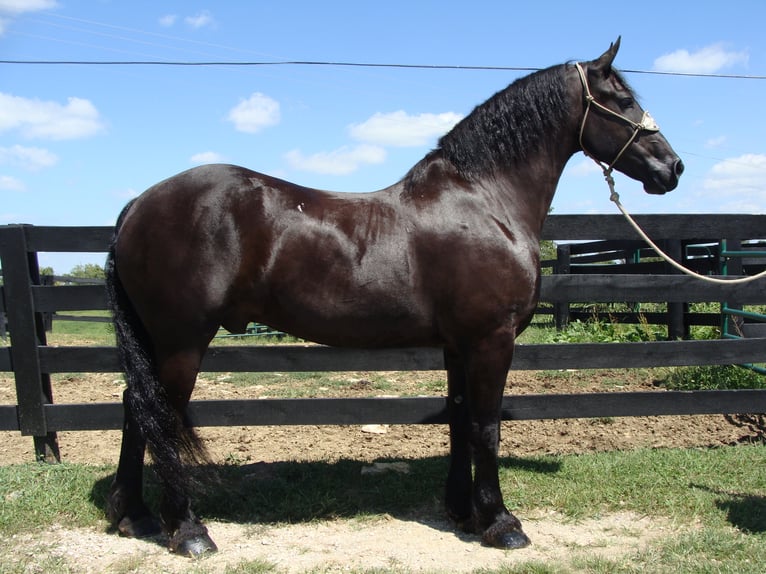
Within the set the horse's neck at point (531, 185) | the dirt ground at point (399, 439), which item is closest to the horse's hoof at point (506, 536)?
the dirt ground at point (399, 439)

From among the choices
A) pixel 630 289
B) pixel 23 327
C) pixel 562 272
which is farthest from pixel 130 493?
pixel 562 272

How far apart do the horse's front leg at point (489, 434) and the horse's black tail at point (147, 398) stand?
148cm

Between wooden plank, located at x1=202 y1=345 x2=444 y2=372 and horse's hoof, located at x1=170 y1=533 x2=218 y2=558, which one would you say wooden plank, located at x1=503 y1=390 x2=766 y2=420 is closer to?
wooden plank, located at x1=202 y1=345 x2=444 y2=372

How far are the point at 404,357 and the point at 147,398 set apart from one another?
1791 mm

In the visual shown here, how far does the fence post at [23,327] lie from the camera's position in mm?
4078

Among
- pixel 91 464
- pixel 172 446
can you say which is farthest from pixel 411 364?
pixel 91 464

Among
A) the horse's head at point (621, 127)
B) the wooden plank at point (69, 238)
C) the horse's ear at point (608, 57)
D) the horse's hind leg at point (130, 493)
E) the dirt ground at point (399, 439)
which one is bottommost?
the dirt ground at point (399, 439)

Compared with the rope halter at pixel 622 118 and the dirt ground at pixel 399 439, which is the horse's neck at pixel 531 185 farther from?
the dirt ground at pixel 399 439

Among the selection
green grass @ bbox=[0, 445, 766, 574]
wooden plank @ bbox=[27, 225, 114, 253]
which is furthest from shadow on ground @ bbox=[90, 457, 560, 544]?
wooden plank @ bbox=[27, 225, 114, 253]

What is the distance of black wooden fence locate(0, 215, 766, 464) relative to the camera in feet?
13.5

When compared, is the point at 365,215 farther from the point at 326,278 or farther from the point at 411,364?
the point at 411,364

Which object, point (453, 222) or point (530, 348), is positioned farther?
point (530, 348)

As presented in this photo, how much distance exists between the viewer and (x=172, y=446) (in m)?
3.10

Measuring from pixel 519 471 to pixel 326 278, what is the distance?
1.99 meters
